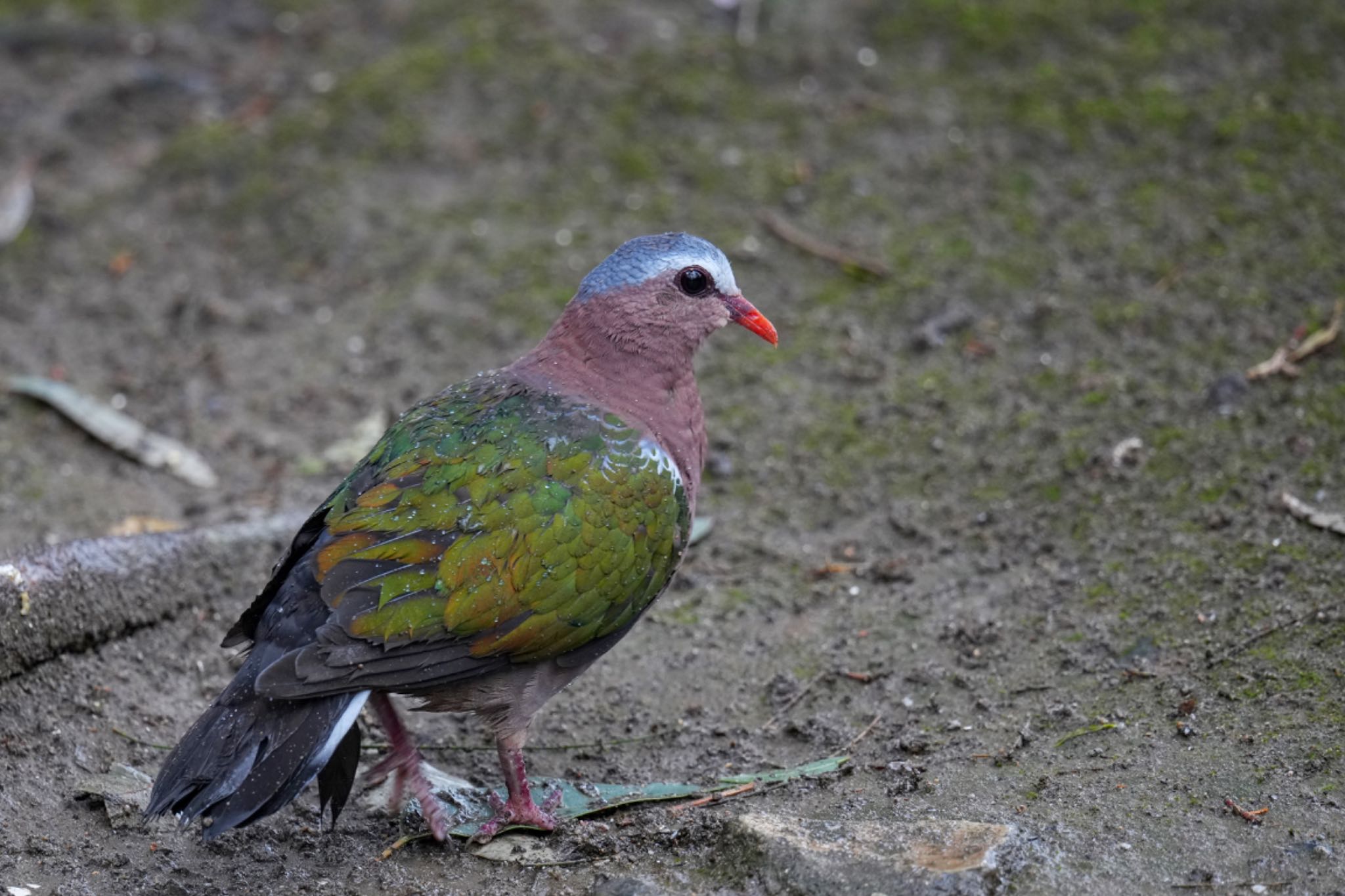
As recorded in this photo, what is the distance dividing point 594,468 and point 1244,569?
2.11 meters

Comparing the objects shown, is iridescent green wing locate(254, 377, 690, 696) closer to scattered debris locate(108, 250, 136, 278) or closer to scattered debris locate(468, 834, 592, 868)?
scattered debris locate(468, 834, 592, 868)

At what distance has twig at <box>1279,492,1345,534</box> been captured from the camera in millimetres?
4246

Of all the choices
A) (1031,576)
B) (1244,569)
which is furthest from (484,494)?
(1244,569)

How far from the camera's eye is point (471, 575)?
11.6ft

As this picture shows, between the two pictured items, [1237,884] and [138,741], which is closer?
[1237,884]

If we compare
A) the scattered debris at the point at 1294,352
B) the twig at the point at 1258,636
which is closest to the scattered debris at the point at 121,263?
the scattered debris at the point at 1294,352

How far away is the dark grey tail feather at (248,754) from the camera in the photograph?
3223mm

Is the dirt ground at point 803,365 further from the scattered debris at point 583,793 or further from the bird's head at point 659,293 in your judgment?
the bird's head at point 659,293

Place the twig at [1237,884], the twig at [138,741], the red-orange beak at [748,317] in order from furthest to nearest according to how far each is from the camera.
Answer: the red-orange beak at [748,317] < the twig at [138,741] < the twig at [1237,884]

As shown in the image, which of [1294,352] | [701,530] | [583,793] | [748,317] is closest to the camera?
[583,793]

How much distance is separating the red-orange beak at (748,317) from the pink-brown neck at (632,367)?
0.13m

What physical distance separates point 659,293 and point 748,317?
34 centimetres

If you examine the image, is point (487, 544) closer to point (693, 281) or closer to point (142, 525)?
point (693, 281)

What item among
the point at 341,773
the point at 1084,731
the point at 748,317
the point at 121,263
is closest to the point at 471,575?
the point at 341,773
